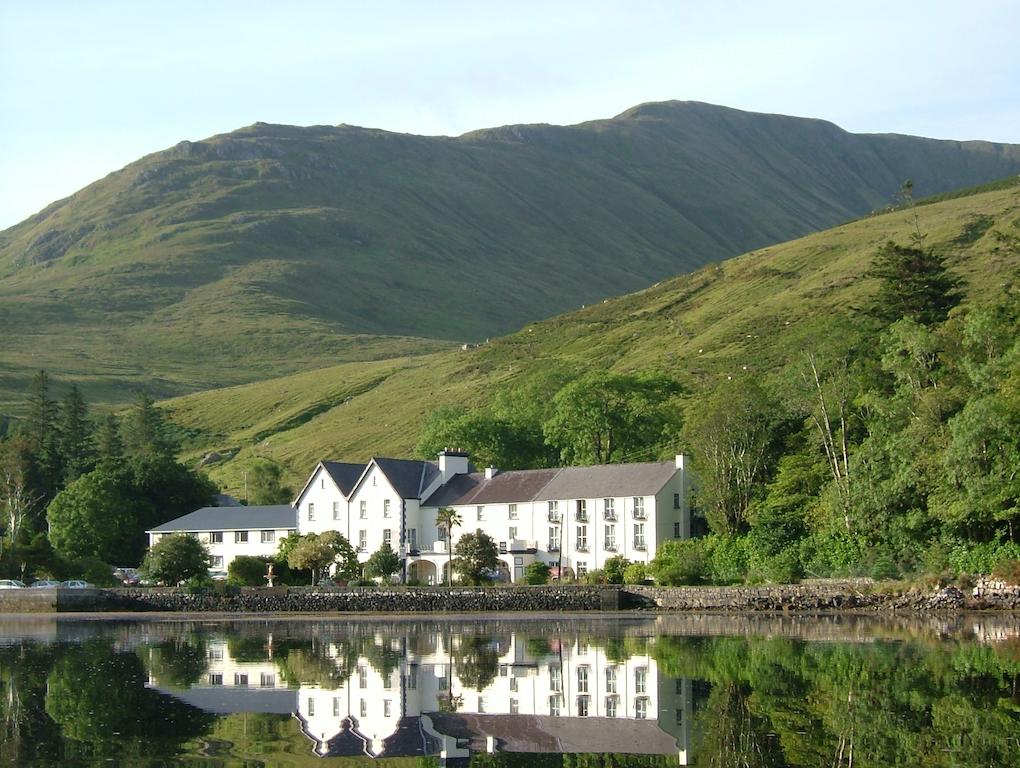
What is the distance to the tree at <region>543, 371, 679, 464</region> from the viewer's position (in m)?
107

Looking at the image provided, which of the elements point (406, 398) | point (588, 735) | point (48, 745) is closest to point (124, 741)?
point (48, 745)

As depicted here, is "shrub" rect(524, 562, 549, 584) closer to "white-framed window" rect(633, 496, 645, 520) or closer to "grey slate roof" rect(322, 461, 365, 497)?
"white-framed window" rect(633, 496, 645, 520)

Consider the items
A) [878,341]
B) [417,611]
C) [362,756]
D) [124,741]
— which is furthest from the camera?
[878,341]

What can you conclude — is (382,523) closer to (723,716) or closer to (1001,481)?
(1001,481)

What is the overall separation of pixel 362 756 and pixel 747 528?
195 feet

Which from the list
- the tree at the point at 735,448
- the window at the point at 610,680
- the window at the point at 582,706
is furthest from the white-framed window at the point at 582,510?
the window at the point at 582,706

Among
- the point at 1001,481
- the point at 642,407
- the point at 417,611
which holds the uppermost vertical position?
the point at 642,407

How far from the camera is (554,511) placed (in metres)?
90.8

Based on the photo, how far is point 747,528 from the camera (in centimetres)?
8131

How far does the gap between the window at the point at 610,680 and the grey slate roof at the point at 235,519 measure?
66.8 m

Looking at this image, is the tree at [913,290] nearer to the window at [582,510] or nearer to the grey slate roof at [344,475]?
the window at [582,510]

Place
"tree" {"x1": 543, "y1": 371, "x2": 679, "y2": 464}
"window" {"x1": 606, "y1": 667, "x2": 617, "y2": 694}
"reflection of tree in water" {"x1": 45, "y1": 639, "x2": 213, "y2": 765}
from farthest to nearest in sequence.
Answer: "tree" {"x1": 543, "y1": 371, "x2": 679, "y2": 464} < "window" {"x1": 606, "y1": 667, "x2": 617, "y2": 694} < "reflection of tree in water" {"x1": 45, "y1": 639, "x2": 213, "y2": 765}

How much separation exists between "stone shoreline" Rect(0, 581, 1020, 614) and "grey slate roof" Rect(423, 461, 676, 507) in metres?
12.0

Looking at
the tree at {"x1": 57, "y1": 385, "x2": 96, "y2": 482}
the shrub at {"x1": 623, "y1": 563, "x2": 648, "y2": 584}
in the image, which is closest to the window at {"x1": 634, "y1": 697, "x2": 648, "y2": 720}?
the shrub at {"x1": 623, "y1": 563, "x2": 648, "y2": 584}
